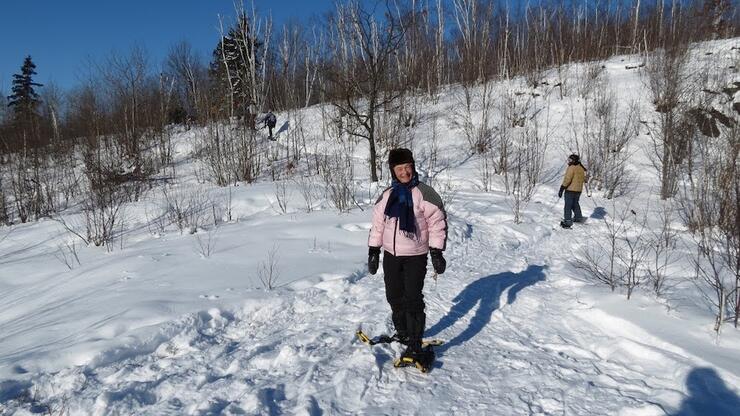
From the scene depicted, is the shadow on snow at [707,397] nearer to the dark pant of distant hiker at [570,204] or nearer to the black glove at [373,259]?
the black glove at [373,259]

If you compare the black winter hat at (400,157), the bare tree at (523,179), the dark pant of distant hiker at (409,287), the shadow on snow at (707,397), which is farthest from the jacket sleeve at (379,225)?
the bare tree at (523,179)

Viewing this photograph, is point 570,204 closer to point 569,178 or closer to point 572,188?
point 572,188

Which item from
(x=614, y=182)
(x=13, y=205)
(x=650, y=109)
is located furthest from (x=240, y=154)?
(x=650, y=109)

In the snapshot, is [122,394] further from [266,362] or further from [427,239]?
[427,239]

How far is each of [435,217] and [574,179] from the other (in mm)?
7094

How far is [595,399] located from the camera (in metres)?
2.96

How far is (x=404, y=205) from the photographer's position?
11.1 feet

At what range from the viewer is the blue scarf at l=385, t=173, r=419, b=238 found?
3.38m

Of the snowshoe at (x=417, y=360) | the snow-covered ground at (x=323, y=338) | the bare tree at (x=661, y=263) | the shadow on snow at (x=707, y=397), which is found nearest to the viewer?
the shadow on snow at (x=707, y=397)

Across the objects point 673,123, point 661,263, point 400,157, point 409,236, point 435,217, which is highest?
point 673,123

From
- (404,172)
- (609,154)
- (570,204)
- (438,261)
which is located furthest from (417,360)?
(609,154)

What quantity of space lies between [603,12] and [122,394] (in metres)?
32.6

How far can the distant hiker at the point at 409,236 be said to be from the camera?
339 centimetres

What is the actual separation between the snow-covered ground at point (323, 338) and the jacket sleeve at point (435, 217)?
40.6 inches
